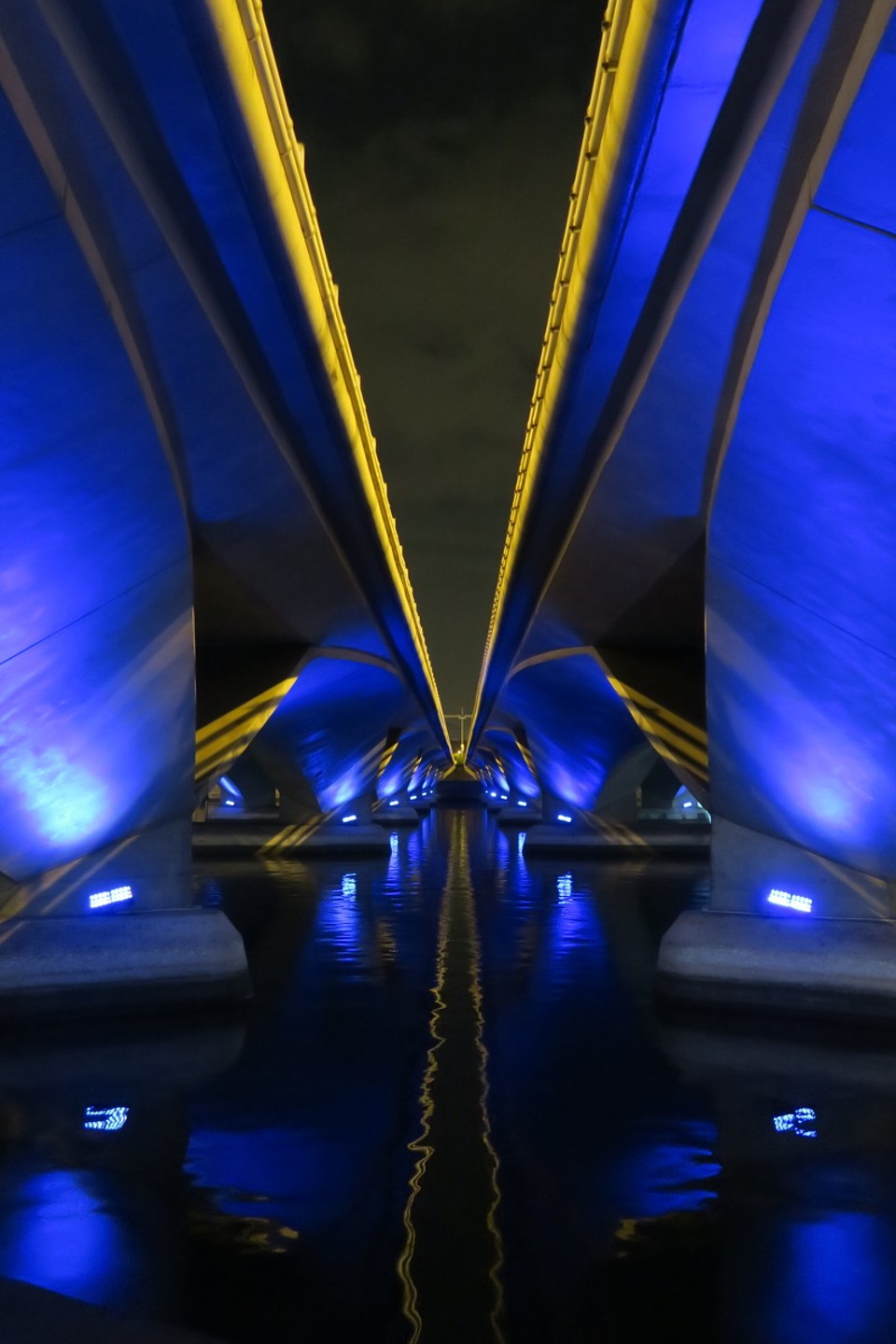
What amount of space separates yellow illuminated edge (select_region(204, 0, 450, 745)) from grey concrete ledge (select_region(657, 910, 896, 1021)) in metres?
6.72

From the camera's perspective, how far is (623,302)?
9.46 m

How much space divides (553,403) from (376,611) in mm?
11878

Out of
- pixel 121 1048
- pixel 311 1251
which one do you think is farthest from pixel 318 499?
pixel 311 1251

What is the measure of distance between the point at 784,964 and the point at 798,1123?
3.70 m

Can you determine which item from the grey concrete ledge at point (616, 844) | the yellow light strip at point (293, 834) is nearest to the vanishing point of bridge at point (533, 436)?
the grey concrete ledge at point (616, 844)

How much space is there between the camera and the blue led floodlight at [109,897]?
11.9m

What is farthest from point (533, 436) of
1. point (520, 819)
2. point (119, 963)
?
point (520, 819)

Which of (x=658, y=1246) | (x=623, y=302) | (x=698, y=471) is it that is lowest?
(x=658, y=1246)

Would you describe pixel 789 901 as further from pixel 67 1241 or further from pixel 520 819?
pixel 520 819

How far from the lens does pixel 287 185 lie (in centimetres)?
838

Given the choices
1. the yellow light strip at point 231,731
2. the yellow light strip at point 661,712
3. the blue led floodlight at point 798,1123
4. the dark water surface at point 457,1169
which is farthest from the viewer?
the yellow light strip at point 661,712

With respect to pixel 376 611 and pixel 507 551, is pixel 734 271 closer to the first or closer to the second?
pixel 507 551

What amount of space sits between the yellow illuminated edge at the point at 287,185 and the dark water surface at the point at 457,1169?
20.5 ft

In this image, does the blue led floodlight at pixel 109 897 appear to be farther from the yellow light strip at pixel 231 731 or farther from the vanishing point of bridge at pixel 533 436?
the yellow light strip at pixel 231 731
